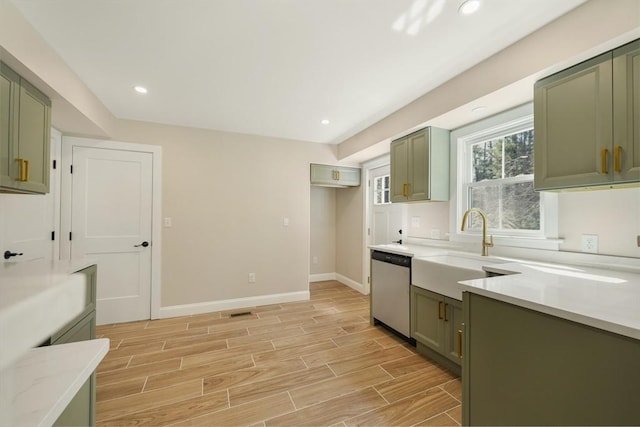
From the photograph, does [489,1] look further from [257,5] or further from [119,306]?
[119,306]

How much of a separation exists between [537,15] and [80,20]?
2.76m

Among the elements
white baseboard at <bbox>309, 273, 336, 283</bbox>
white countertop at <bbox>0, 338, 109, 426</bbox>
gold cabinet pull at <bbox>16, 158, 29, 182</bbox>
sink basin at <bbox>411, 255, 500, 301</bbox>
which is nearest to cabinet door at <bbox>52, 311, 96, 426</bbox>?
white countertop at <bbox>0, 338, 109, 426</bbox>

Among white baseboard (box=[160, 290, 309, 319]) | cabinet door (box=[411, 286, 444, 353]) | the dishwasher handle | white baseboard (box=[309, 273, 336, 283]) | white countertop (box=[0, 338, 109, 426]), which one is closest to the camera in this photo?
white countertop (box=[0, 338, 109, 426])

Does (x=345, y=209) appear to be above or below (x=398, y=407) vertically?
above

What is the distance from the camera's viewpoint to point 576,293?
1292 millimetres

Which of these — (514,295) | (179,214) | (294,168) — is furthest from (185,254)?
(514,295)

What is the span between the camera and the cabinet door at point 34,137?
6.07 feet

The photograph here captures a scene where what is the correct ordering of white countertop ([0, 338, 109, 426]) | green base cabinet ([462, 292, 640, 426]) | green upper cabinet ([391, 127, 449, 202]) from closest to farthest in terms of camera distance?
1. white countertop ([0, 338, 109, 426])
2. green base cabinet ([462, 292, 640, 426])
3. green upper cabinet ([391, 127, 449, 202])

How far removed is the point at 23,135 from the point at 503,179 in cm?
370

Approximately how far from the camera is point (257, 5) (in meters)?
1.59

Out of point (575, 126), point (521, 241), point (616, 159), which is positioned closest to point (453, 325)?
point (521, 241)

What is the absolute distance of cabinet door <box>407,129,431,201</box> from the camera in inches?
109

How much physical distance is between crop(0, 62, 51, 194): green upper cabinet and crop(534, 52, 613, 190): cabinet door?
3.34 m

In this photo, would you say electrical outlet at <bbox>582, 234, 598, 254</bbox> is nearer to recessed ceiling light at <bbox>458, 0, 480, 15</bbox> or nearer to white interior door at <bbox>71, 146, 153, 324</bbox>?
recessed ceiling light at <bbox>458, 0, 480, 15</bbox>
